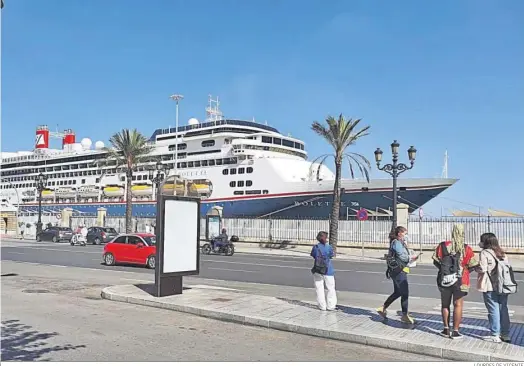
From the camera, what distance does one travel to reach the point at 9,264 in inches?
816

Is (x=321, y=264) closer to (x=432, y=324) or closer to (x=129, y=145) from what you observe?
(x=432, y=324)

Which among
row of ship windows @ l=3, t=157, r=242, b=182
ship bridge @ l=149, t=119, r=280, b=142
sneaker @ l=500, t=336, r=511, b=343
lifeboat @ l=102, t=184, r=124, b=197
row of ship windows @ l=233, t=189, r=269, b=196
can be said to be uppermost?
ship bridge @ l=149, t=119, r=280, b=142

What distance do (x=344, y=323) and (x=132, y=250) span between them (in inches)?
541

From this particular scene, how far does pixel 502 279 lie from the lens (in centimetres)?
711

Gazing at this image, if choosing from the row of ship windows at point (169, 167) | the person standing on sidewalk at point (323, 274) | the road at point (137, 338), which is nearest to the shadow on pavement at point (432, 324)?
the person standing on sidewalk at point (323, 274)

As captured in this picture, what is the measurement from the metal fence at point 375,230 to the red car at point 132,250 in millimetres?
13073

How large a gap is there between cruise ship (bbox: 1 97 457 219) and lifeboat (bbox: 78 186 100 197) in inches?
5.2

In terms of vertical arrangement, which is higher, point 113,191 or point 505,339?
point 113,191

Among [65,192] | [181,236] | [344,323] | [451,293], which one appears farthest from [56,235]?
[451,293]

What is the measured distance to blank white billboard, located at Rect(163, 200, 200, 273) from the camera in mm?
11375

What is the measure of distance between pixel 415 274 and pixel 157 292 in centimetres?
1237

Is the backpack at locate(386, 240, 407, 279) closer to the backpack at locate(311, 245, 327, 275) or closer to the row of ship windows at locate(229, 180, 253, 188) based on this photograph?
the backpack at locate(311, 245, 327, 275)

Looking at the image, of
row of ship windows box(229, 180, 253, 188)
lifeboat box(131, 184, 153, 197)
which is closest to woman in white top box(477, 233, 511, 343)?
row of ship windows box(229, 180, 253, 188)

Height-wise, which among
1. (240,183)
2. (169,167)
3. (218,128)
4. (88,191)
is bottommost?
(88,191)
